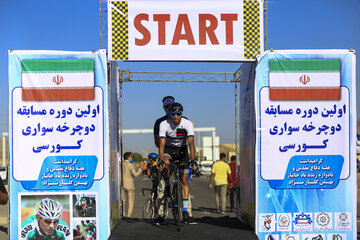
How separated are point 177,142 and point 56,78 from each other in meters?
2.41

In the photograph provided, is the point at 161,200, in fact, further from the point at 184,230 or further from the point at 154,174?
the point at 184,230

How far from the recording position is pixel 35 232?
8.34 meters

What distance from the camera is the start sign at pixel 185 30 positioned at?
8.80 meters

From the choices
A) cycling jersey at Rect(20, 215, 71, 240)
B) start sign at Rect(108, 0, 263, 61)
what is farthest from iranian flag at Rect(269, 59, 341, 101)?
cycling jersey at Rect(20, 215, 71, 240)

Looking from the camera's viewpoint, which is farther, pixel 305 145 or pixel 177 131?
pixel 177 131

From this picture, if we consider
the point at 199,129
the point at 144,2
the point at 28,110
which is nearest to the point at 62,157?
the point at 28,110

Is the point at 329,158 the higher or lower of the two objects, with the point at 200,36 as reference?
lower

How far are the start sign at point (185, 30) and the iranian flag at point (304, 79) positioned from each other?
21.6 inches

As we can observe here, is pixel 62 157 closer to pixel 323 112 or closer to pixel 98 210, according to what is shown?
pixel 98 210

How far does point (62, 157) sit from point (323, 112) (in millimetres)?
4459

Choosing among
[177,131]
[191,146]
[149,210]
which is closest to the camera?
[191,146]

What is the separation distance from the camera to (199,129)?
10150 cm

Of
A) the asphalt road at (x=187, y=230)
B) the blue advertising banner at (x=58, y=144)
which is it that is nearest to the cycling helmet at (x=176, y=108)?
the blue advertising banner at (x=58, y=144)

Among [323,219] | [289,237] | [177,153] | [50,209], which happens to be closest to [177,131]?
[177,153]
